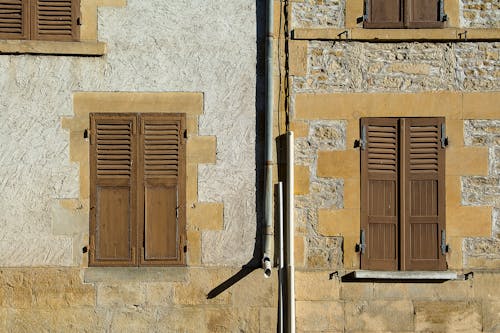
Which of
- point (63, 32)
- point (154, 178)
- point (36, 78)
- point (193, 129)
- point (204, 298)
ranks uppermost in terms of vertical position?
point (63, 32)

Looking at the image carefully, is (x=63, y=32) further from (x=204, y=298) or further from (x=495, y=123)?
(x=495, y=123)

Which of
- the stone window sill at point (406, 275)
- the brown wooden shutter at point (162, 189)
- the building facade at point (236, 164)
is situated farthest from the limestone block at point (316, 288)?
the brown wooden shutter at point (162, 189)

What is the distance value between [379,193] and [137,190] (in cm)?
235

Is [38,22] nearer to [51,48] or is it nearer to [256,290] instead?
[51,48]

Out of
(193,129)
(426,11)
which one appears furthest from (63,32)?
(426,11)

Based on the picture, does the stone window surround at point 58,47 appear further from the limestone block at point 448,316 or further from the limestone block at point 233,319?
the limestone block at point 448,316

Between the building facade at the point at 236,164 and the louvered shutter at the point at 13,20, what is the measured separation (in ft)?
0.06

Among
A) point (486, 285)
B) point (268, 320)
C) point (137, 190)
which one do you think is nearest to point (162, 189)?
point (137, 190)

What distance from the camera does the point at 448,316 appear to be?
6.75 metres

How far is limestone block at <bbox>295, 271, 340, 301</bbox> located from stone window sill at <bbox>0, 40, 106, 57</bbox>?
9.59 ft

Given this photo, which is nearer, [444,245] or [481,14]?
[444,245]

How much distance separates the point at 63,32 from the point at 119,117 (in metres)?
1.00

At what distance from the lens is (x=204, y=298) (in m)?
6.73

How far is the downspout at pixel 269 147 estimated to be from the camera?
22.0ft
